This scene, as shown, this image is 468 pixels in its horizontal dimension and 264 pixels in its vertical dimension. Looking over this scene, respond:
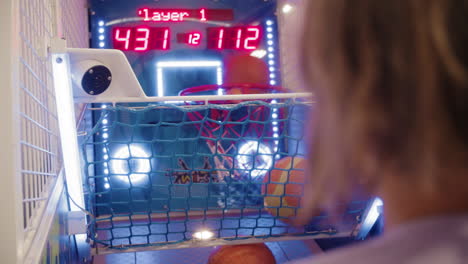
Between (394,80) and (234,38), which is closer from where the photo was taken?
(394,80)

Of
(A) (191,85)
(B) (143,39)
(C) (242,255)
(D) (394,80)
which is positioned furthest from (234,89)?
(D) (394,80)

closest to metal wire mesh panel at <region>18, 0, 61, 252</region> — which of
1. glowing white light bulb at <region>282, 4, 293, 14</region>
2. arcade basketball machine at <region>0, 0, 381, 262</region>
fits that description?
arcade basketball machine at <region>0, 0, 381, 262</region>

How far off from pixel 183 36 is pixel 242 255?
171cm

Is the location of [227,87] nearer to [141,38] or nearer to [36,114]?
[141,38]

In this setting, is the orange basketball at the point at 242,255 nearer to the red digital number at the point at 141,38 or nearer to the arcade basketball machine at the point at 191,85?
the arcade basketball machine at the point at 191,85

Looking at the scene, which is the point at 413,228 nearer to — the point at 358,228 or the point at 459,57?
the point at 459,57

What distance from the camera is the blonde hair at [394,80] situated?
30 centimetres

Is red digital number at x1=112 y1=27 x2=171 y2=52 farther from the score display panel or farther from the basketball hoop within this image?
the basketball hoop

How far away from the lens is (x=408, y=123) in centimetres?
32

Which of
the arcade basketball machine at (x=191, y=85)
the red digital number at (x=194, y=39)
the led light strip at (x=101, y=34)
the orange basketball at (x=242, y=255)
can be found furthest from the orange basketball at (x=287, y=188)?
the led light strip at (x=101, y=34)

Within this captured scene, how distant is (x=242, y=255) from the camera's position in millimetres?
1525

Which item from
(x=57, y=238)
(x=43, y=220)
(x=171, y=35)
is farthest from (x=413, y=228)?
(x=171, y=35)

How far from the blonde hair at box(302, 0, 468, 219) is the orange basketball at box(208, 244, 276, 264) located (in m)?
1.24

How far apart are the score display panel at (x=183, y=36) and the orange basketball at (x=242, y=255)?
1.41 metres
